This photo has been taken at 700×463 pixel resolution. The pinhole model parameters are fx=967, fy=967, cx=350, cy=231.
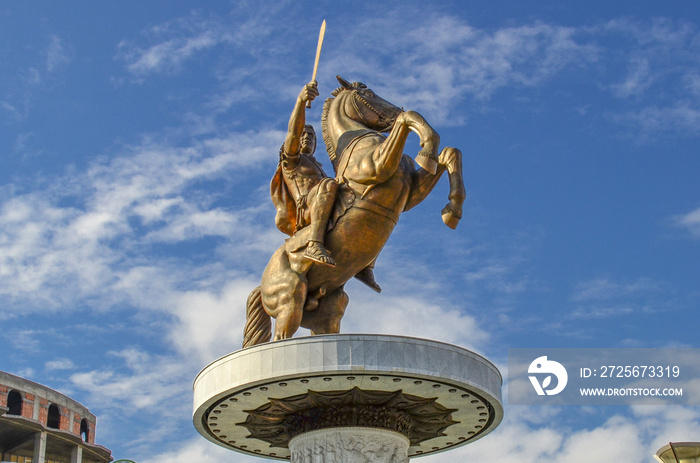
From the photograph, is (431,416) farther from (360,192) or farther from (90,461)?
(90,461)

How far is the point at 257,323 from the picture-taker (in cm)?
2000

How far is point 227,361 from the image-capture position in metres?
16.8

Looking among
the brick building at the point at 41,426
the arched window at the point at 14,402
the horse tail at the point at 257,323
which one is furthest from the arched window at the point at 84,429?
the horse tail at the point at 257,323

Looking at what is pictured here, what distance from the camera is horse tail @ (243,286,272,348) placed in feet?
65.4

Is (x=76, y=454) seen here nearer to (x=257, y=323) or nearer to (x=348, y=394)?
(x=257, y=323)

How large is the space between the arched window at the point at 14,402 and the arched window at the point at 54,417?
2780 millimetres

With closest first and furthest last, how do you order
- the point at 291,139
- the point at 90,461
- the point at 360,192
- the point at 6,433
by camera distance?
1. the point at 360,192
2. the point at 291,139
3. the point at 6,433
4. the point at 90,461

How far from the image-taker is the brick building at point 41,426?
5550cm

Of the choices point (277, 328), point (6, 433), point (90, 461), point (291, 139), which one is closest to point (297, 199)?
point (291, 139)

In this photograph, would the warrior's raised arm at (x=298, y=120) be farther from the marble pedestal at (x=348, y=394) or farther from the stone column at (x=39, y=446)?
the stone column at (x=39, y=446)

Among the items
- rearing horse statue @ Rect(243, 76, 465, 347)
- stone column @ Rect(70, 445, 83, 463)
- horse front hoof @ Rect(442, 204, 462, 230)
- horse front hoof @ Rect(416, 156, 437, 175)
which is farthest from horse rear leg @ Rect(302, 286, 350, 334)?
stone column @ Rect(70, 445, 83, 463)

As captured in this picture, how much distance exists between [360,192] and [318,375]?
3982mm

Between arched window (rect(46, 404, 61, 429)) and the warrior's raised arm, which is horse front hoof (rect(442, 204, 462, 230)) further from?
arched window (rect(46, 404, 61, 429))

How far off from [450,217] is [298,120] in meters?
4.10
